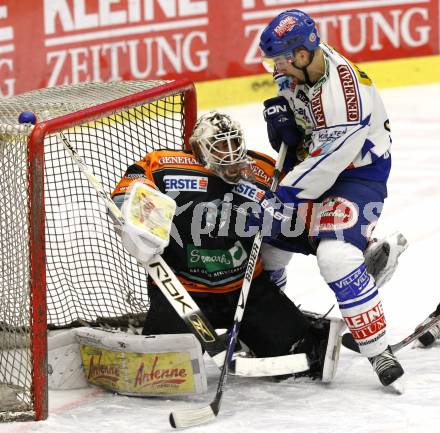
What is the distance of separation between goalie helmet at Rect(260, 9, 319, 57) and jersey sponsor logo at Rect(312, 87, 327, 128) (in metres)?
0.13

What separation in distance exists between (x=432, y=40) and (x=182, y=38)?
1613 millimetres

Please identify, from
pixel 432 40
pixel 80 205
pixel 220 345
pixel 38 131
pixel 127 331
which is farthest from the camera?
pixel 432 40

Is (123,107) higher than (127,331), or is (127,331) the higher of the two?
(123,107)

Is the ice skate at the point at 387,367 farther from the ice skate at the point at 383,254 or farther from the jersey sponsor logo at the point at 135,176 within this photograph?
the jersey sponsor logo at the point at 135,176

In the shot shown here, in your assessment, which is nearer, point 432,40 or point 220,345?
point 220,345

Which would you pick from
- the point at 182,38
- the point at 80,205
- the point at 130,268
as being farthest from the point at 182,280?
the point at 182,38

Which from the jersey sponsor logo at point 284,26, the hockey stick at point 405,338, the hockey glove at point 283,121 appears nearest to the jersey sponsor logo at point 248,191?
the hockey glove at point 283,121

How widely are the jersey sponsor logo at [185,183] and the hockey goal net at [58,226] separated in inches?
10.3

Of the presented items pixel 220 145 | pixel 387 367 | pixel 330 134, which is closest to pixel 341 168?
pixel 330 134

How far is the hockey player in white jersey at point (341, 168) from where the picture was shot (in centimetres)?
366

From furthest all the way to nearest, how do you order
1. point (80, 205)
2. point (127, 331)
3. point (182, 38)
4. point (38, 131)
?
point (182, 38)
point (80, 205)
point (127, 331)
point (38, 131)

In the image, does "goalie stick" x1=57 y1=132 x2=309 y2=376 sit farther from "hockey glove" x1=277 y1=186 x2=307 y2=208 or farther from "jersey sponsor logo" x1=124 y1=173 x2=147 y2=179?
"hockey glove" x1=277 y1=186 x2=307 y2=208

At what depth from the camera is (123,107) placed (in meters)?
3.81

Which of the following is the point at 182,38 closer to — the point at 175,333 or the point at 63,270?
the point at 63,270
